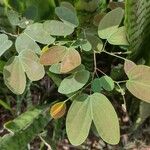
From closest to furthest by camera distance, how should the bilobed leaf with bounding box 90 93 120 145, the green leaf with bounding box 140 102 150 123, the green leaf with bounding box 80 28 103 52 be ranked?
the bilobed leaf with bounding box 90 93 120 145, the green leaf with bounding box 80 28 103 52, the green leaf with bounding box 140 102 150 123

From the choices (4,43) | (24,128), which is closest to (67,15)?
(4,43)

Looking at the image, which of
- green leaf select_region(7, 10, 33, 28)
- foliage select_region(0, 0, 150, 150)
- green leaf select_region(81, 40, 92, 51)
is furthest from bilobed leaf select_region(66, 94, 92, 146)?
green leaf select_region(7, 10, 33, 28)

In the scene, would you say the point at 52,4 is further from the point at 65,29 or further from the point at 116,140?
the point at 116,140

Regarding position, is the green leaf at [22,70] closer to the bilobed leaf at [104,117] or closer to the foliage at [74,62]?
the foliage at [74,62]

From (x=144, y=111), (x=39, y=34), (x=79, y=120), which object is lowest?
(x=144, y=111)

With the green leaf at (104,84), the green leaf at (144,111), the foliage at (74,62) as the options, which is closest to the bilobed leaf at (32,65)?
the foliage at (74,62)

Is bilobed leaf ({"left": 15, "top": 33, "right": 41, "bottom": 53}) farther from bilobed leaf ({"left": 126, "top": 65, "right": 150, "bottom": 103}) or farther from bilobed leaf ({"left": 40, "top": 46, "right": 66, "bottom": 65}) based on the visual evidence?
bilobed leaf ({"left": 126, "top": 65, "right": 150, "bottom": 103})

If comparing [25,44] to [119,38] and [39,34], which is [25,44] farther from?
[119,38]
